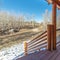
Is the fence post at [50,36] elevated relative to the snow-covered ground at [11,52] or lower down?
elevated

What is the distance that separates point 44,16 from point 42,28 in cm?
59

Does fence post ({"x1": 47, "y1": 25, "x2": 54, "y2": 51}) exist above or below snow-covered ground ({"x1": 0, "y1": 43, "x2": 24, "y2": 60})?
above

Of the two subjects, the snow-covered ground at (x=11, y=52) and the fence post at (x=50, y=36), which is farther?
the snow-covered ground at (x=11, y=52)

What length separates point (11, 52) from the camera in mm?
5996

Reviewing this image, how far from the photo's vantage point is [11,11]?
5898 mm

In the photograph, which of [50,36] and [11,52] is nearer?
[50,36]

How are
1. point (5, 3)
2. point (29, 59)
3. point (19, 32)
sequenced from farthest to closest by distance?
point (19, 32) → point (5, 3) → point (29, 59)

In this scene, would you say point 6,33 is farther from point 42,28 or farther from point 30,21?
point 42,28

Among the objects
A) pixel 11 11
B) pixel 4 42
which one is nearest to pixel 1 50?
pixel 4 42

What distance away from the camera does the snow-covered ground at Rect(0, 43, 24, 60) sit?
18.4ft

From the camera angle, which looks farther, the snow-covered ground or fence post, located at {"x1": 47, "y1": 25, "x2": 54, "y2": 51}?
the snow-covered ground

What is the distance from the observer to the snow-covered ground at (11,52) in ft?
18.4

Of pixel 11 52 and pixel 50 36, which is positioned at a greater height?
pixel 50 36

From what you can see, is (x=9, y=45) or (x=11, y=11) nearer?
(x=11, y=11)
